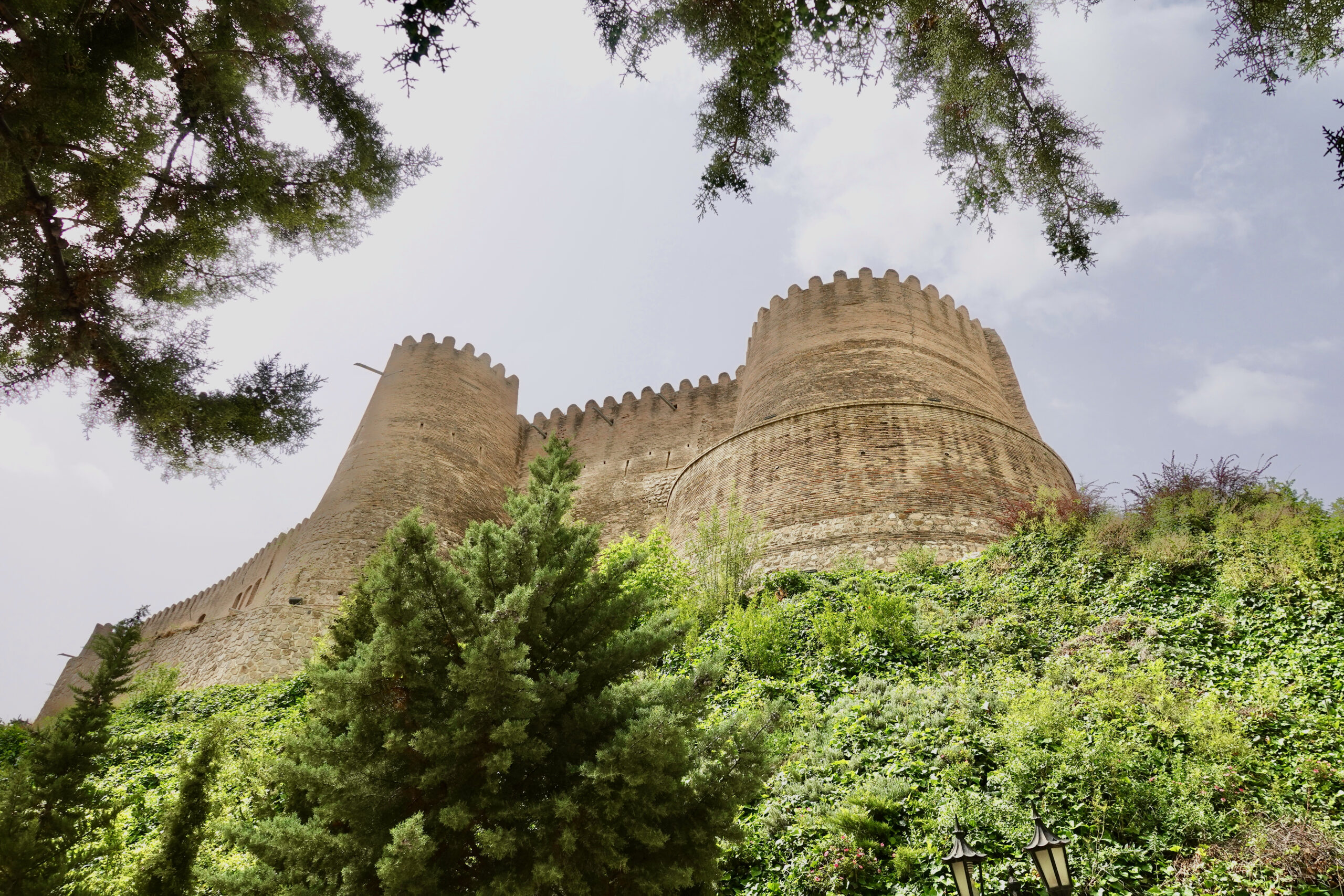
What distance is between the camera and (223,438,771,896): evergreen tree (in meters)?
4.18

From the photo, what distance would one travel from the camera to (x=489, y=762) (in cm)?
425

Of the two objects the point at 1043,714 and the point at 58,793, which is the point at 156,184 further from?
the point at 1043,714

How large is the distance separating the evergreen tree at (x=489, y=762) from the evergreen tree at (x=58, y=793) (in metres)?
1.78

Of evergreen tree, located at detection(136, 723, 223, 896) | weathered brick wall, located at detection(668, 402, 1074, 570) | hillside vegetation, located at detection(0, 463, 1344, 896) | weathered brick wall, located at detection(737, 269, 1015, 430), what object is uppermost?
weathered brick wall, located at detection(737, 269, 1015, 430)

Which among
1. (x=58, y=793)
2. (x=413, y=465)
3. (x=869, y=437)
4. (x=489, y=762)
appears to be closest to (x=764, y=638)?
(x=489, y=762)

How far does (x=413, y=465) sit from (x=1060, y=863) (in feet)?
54.9

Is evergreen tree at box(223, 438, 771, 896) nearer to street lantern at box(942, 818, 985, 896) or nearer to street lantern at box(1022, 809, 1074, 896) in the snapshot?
street lantern at box(942, 818, 985, 896)

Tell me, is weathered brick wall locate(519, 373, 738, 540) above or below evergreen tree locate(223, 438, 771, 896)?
above

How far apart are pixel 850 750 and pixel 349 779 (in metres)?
4.18

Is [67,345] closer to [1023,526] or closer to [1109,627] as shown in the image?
[1109,627]

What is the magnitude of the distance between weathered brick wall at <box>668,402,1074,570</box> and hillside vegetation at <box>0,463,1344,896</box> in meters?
0.96

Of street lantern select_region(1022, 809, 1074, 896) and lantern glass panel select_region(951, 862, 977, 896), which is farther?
lantern glass panel select_region(951, 862, 977, 896)

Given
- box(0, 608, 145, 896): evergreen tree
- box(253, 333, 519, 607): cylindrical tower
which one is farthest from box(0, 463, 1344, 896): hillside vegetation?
box(253, 333, 519, 607): cylindrical tower

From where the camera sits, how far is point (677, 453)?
21.3 meters
